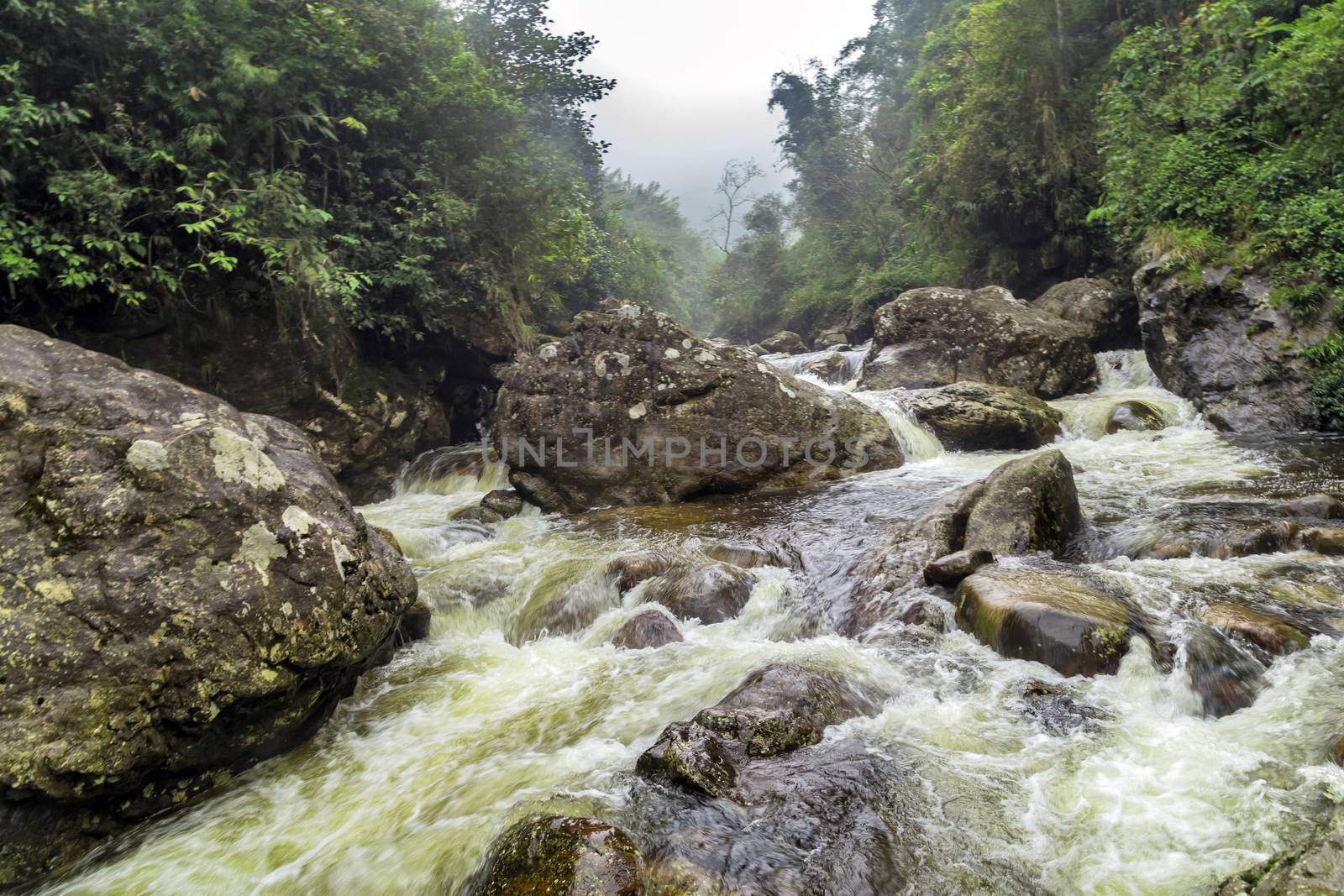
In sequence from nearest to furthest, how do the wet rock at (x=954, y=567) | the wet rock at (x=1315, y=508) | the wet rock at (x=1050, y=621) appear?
1. the wet rock at (x=1050, y=621)
2. the wet rock at (x=954, y=567)
3. the wet rock at (x=1315, y=508)

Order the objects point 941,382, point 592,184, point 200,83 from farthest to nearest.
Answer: point 592,184 → point 941,382 → point 200,83

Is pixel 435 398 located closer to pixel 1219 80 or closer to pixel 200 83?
pixel 200 83

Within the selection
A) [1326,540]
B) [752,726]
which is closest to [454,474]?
[752,726]

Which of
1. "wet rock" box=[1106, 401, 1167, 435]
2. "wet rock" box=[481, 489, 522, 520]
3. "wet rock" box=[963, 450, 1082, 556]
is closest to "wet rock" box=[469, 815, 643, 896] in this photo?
"wet rock" box=[963, 450, 1082, 556]

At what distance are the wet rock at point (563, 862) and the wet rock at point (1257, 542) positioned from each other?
5.26 meters

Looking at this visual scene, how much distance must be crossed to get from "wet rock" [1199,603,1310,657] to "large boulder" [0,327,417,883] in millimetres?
5515

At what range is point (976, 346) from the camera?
43.4ft

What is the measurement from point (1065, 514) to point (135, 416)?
7.60 m

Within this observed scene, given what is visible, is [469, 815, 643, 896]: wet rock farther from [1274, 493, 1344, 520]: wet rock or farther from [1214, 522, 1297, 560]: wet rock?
[1274, 493, 1344, 520]: wet rock

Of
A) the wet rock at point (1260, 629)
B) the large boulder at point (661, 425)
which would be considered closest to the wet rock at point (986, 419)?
the large boulder at point (661, 425)

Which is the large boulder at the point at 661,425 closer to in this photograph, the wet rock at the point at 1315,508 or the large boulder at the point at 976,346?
the large boulder at the point at 976,346

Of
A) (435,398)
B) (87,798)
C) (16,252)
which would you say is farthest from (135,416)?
(435,398)

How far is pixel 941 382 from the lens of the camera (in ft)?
43.5

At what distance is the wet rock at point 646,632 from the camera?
5.29 m
